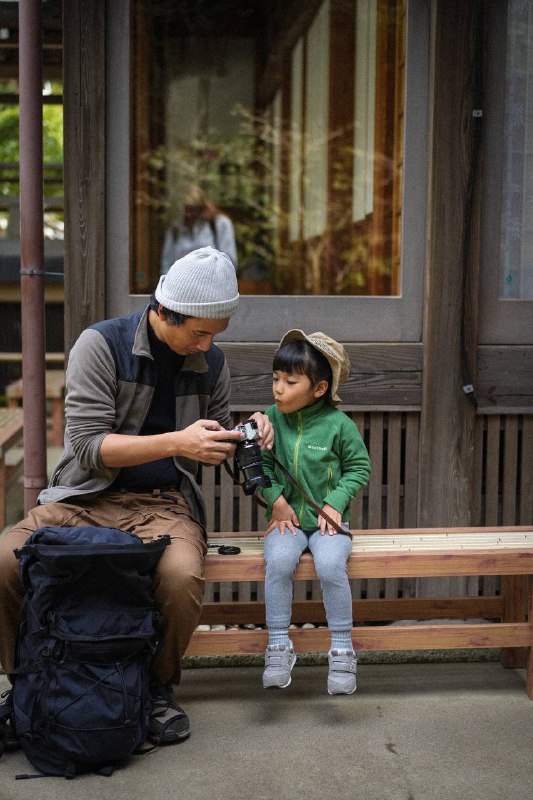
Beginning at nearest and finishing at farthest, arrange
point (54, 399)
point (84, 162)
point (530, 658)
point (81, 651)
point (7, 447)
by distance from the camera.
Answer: point (81, 651) → point (530, 658) → point (84, 162) → point (7, 447) → point (54, 399)

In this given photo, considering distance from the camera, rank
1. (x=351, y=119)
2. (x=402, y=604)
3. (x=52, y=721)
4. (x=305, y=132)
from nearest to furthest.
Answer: (x=52, y=721), (x=402, y=604), (x=351, y=119), (x=305, y=132)

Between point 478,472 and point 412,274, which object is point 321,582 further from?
point 412,274

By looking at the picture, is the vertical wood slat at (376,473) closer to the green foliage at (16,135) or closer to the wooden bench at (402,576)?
the wooden bench at (402,576)

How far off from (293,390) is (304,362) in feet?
0.35

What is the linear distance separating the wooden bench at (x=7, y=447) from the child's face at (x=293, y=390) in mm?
3347

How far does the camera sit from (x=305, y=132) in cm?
709

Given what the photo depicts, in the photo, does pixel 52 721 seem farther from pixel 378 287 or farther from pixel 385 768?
pixel 378 287

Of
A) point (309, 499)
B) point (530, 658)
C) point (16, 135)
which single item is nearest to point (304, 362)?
point (309, 499)

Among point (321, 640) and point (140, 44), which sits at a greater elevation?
point (140, 44)

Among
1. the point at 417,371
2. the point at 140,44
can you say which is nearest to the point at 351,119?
the point at 140,44

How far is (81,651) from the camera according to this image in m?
2.69

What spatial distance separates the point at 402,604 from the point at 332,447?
775 mm

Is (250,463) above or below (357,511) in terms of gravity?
above

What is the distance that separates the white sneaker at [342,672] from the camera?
9.99ft
